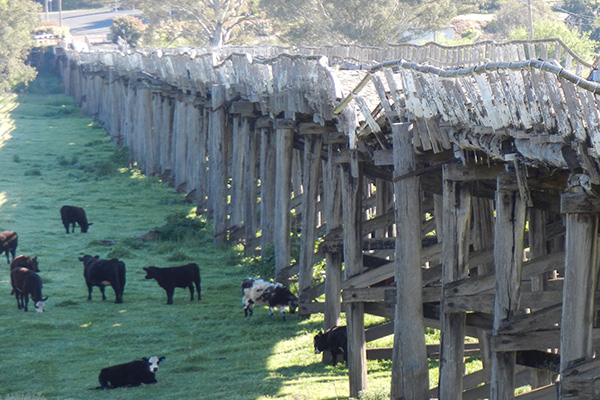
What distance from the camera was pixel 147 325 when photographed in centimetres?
1313

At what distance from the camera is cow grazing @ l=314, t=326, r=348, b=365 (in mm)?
11109

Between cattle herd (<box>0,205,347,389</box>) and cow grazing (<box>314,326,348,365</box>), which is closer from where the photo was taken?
cow grazing (<box>314,326,348,365</box>)

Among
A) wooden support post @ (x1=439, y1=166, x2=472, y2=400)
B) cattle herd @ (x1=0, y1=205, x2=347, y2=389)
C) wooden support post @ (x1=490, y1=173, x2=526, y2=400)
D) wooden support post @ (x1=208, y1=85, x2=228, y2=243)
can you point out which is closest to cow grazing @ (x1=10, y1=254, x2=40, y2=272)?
cattle herd @ (x1=0, y1=205, x2=347, y2=389)

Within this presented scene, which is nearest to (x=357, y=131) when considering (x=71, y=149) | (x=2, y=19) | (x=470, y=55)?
(x=470, y=55)

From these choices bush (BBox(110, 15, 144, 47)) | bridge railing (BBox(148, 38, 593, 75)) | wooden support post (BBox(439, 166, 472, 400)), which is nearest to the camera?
wooden support post (BBox(439, 166, 472, 400))

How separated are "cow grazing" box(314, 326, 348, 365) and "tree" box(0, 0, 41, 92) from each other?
1674 inches

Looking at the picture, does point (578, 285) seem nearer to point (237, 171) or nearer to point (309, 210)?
point (309, 210)

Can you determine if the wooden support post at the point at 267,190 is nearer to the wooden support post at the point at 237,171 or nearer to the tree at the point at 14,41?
the wooden support post at the point at 237,171

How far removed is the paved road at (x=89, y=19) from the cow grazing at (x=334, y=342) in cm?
6608

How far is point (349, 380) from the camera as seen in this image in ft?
33.1

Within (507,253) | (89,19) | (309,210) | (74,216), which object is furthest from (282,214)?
(89,19)

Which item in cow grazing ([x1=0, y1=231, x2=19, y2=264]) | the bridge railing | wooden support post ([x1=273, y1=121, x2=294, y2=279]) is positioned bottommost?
cow grazing ([x1=0, y1=231, x2=19, y2=264])

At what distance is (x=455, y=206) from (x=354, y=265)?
2536 mm

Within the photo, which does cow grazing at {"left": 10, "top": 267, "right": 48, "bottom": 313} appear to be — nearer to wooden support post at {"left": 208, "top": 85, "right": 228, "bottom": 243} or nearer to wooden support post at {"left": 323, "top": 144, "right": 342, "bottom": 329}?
wooden support post at {"left": 323, "top": 144, "right": 342, "bottom": 329}
